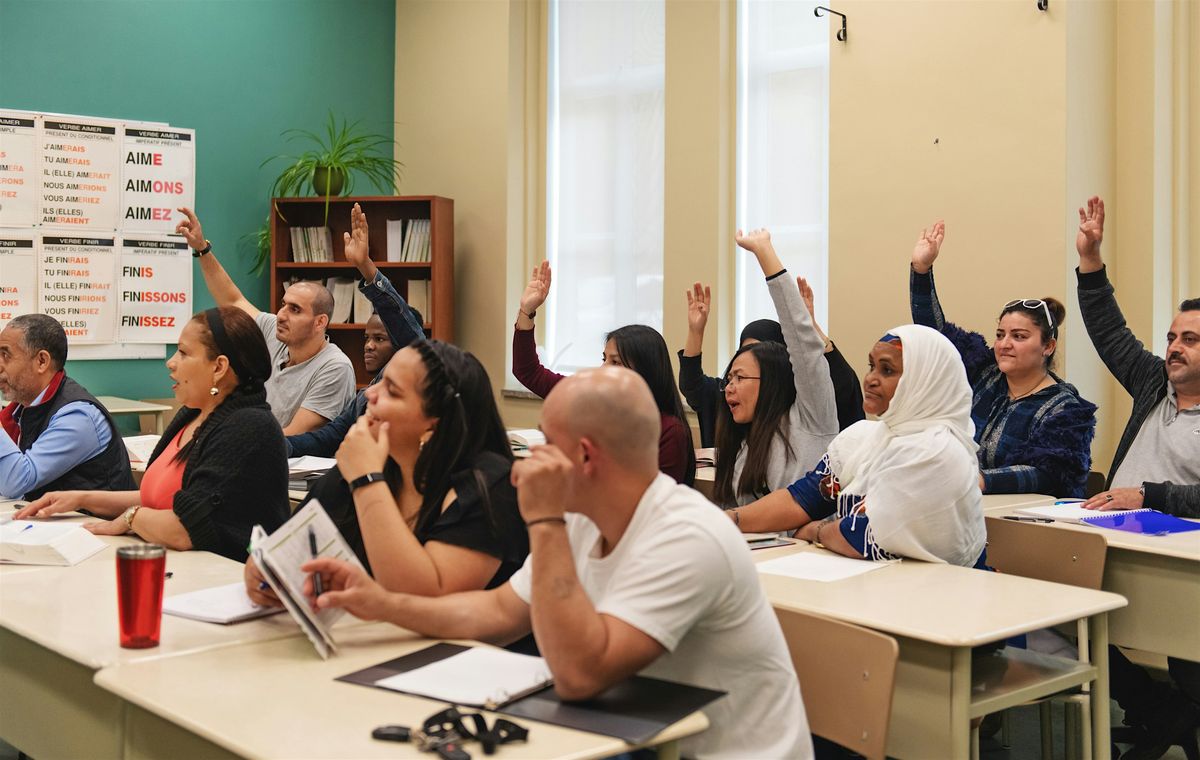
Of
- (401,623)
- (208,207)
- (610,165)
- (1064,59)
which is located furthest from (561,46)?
(401,623)

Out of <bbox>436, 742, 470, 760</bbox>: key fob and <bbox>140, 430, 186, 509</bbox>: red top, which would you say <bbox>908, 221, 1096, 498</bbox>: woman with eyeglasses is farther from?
<bbox>436, 742, 470, 760</bbox>: key fob

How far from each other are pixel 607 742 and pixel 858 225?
4091 millimetres

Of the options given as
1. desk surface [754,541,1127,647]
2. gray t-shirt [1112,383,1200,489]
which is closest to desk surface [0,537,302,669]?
desk surface [754,541,1127,647]

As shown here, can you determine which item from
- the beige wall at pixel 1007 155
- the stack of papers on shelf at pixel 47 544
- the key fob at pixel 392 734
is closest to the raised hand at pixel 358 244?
the beige wall at pixel 1007 155

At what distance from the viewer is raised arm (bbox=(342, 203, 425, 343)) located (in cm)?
502

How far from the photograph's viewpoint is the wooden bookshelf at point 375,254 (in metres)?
6.88

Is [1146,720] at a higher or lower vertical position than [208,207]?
lower

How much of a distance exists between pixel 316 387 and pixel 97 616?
9.32 ft

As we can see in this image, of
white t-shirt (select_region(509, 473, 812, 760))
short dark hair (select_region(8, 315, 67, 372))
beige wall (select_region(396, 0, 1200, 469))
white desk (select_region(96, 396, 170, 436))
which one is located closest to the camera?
white t-shirt (select_region(509, 473, 812, 760))

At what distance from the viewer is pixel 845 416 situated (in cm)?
424

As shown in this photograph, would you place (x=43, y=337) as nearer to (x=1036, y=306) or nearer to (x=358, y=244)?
(x=358, y=244)

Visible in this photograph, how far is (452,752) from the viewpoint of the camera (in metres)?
1.47

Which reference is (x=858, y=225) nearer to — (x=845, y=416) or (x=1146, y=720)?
(x=845, y=416)

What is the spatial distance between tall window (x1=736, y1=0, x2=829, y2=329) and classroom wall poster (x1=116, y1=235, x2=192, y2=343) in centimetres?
322
